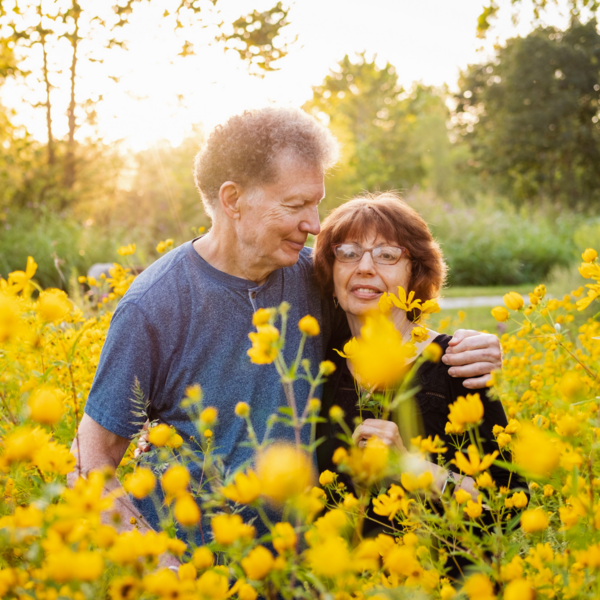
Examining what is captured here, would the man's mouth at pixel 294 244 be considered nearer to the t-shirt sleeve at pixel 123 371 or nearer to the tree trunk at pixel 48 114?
the t-shirt sleeve at pixel 123 371

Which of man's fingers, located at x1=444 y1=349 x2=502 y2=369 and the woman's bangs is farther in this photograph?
the woman's bangs

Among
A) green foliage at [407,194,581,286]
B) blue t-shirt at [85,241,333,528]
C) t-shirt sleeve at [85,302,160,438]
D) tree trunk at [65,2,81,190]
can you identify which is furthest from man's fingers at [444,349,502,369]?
green foliage at [407,194,581,286]

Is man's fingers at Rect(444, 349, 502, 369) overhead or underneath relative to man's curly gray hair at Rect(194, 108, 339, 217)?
underneath

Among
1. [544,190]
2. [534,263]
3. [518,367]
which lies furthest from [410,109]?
[518,367]

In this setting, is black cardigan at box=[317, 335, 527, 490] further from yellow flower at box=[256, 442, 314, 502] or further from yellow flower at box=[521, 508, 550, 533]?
yellow flower at box=[256, 442, 314, 502]

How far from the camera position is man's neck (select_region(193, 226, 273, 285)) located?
211 centimetres

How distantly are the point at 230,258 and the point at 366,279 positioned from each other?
520mm

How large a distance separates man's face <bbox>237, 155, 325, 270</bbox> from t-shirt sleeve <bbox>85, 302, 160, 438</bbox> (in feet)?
1.60

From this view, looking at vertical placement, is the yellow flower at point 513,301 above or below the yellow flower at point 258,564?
above

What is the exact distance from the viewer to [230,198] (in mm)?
2137

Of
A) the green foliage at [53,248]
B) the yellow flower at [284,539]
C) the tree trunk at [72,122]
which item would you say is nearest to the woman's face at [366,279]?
the yellow flower at [284,539]

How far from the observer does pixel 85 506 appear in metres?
0.73

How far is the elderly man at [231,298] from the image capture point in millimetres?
1860

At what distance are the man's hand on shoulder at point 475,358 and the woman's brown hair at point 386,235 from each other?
47 centimetres
